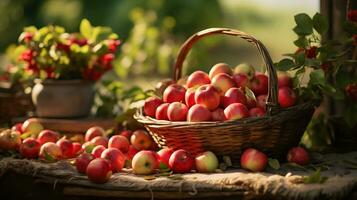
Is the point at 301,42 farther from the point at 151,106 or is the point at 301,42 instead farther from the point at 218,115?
the point at 151,106

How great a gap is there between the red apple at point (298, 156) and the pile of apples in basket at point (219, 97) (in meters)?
0.18

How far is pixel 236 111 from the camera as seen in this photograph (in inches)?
86.9

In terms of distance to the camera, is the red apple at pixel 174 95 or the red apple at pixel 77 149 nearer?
the red apple at pixel 174 95

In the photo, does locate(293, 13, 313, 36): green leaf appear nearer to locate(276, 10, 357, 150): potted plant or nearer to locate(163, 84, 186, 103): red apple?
locate(276, 10, 357, 150): potted plant

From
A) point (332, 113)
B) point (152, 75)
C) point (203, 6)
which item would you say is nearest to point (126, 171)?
point (332, 113)

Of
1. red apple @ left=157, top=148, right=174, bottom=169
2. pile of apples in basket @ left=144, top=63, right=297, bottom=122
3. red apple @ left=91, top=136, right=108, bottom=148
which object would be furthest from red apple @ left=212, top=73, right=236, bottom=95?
red apple @ left=91, top=136, right=108, bottom=148

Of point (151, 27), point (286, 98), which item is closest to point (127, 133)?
point (286, 98)

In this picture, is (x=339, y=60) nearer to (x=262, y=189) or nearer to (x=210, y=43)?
(x=262, y=189)

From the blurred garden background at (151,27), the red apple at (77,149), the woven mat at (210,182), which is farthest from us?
the blurred garden background at (151,27)

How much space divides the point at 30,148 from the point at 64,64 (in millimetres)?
615

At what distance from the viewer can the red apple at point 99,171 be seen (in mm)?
2102

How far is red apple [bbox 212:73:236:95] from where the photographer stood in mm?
2395

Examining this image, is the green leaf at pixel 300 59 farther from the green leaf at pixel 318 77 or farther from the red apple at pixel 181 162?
the red apple at pixel 181 162

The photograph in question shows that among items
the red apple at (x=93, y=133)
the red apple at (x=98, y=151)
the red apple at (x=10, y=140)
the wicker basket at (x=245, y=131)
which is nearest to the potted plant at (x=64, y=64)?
the red apple at (x=93, y=133)
